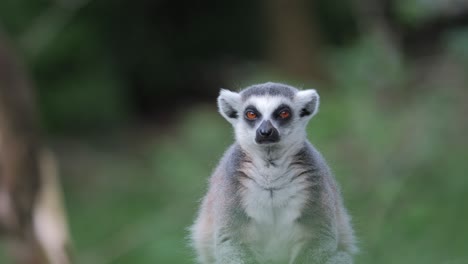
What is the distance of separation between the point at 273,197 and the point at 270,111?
411mm

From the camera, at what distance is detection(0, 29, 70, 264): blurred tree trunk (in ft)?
25.3

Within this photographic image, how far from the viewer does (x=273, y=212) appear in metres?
3.96

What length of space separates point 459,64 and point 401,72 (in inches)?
47.6

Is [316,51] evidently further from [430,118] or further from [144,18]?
[430,118]

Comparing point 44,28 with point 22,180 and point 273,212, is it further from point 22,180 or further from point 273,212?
point 273,212

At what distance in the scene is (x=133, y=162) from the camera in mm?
14414

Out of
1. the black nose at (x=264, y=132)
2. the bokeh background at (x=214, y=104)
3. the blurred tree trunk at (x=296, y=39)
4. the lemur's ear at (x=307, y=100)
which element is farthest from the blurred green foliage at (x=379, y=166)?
the blurred tree trunk at (x=296, y=39)

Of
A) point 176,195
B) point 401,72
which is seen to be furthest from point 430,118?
point 176,195

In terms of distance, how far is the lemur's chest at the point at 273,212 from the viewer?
13.0 feet

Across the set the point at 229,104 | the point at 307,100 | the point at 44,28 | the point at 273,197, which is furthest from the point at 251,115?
the point at 44,28

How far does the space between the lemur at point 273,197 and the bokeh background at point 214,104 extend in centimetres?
48

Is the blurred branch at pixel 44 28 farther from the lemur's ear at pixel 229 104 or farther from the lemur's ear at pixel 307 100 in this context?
the lemur's ear at pixel 307 100

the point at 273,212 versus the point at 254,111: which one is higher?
the point at 254,111

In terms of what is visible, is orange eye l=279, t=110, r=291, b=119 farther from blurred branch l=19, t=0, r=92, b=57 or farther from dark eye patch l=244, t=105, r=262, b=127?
blurred branch l=19, t=0, r=92, b=57
